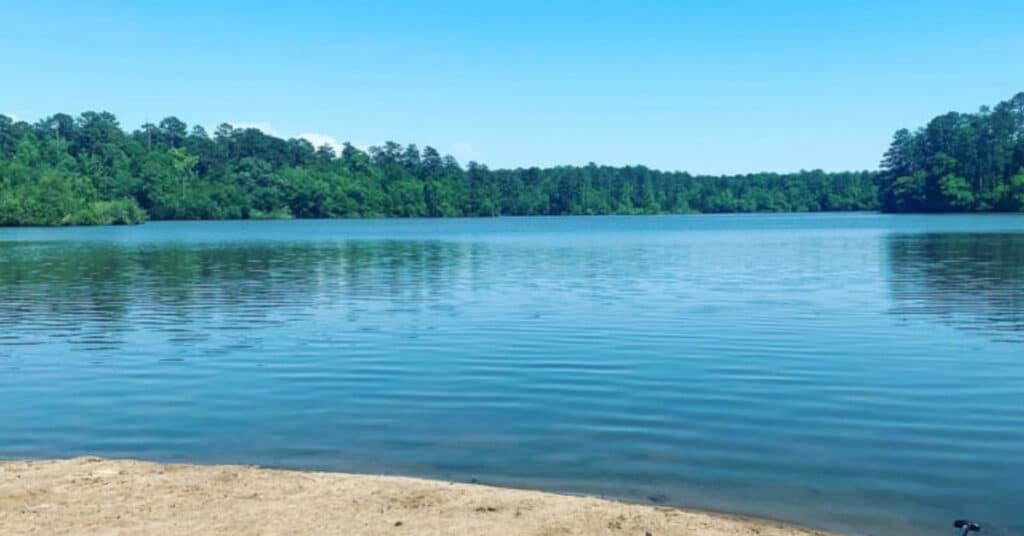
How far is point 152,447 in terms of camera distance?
1502cm

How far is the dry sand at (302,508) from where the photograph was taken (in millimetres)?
9789

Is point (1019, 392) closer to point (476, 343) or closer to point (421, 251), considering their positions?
point (476, 343)

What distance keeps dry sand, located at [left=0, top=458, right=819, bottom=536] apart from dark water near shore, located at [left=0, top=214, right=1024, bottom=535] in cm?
150

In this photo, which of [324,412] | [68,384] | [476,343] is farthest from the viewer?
[476,343]

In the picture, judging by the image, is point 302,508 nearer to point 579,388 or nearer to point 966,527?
point 966,527

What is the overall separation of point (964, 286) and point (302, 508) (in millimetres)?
36605

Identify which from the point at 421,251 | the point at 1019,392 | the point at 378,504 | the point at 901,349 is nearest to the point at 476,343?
the point at 901,349

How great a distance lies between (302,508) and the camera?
34.4 ft

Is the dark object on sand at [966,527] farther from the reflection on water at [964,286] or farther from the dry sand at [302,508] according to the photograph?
the reflection on water at [964,286]

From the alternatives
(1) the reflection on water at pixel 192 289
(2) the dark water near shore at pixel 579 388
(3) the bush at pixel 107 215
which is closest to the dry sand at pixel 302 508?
(2) the dark water near shore at pixel 579 388

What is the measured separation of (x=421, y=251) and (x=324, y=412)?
63099mm

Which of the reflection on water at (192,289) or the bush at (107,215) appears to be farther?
the bush at (107,215)

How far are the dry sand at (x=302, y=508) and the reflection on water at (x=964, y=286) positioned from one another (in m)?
19.3

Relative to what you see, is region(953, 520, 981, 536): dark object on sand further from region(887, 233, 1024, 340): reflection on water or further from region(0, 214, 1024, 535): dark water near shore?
region(887, 233, 1024, 340): reflection on water
